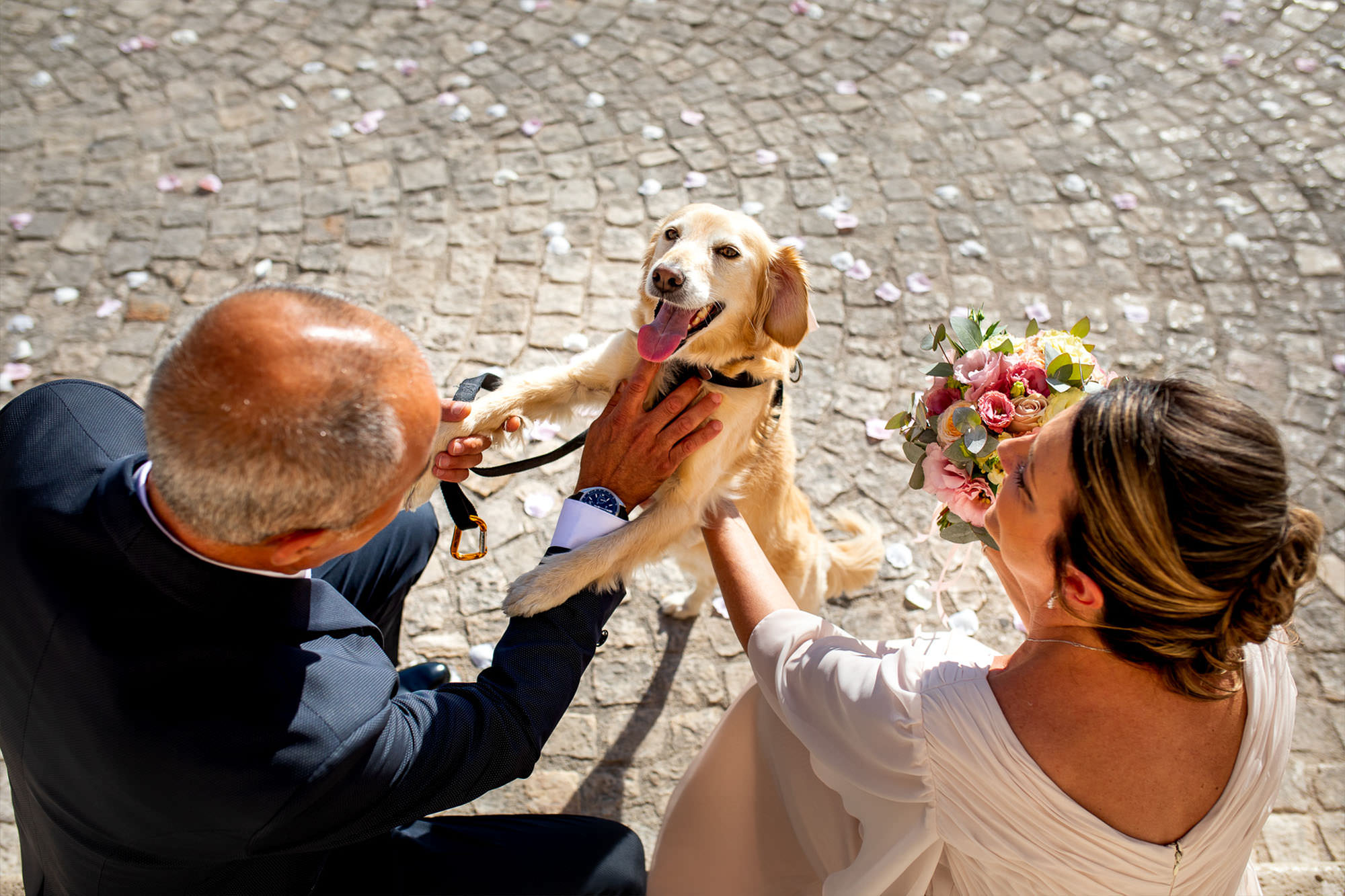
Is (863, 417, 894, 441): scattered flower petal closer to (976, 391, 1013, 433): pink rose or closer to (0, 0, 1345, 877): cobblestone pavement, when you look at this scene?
(0, 0, 1345, 877): cobblestone pavement

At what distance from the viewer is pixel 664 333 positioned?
100.0 inches

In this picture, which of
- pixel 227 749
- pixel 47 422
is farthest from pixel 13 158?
pixel 227 749

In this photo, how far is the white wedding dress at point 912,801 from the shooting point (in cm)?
164

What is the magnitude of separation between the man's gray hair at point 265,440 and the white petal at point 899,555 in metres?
2.72

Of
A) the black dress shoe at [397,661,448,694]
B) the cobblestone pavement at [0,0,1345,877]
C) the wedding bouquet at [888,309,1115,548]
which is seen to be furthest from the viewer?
the cobblestone pavement at [0,0,1345,877]

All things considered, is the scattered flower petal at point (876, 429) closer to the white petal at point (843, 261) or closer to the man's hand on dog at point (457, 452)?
the white petal at point (843, 261)

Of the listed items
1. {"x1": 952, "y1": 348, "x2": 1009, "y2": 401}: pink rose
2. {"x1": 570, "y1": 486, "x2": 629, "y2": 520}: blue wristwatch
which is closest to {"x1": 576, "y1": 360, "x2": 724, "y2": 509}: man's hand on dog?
{"x1": 570, "y1": 486, "x2": 629, "y2": 520}: blue wristwatch

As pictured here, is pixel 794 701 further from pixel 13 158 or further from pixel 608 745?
pixel 13 158

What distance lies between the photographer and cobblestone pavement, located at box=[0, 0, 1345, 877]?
350 cm

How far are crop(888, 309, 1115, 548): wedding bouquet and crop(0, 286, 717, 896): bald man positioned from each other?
1274 mm

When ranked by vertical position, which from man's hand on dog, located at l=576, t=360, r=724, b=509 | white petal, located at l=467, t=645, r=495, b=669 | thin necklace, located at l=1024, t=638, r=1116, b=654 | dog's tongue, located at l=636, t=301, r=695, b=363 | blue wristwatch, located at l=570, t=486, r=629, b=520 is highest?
dog's tongue, located at l=636, t=301, r=695, b=363

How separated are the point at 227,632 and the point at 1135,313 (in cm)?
493

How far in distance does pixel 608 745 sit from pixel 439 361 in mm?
2245

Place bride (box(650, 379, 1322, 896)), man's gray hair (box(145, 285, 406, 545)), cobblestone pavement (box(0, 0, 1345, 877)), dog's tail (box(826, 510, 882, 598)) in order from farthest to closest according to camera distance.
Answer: cobblestone pavement (box(0, 0, 1345, 877)) → dog's tail (box(826, 510, 882, 598)) → bride (box(650, 379, 1322, 896)) → man's gray hair (box(145, 285, 406, 545))
